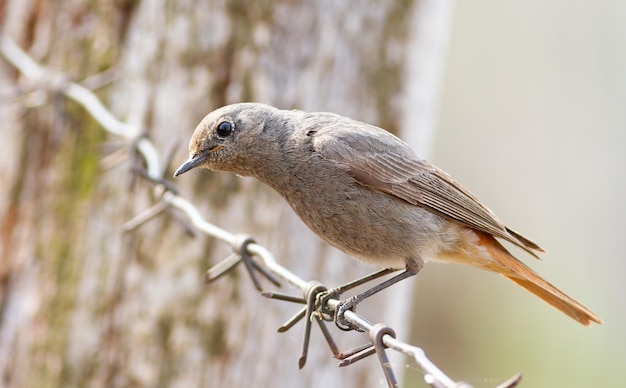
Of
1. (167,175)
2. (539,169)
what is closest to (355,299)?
(167,175)

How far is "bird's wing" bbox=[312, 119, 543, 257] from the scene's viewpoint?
3281mm

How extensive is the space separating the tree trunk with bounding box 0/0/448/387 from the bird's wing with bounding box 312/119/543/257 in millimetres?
978

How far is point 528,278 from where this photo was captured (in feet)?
11.5

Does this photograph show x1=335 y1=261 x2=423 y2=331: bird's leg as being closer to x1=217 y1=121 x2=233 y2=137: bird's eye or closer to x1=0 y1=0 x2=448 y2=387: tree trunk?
x1=217 y1=121 x2=233 y2=137: bird's eye

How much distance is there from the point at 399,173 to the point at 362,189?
197mm

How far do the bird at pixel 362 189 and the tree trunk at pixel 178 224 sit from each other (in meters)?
0.82

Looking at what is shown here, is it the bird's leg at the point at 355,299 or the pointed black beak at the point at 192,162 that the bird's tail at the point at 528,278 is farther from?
the pointed black beak at the point at 192,162

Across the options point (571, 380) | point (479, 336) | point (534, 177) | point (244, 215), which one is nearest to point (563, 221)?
point (534, 177)

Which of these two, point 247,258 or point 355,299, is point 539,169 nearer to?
point 355,299

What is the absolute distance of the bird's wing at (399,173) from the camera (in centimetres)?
328

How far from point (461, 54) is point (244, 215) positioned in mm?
11880

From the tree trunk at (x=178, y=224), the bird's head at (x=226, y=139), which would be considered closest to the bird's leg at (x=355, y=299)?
the bird's head at (x=226, y=139)

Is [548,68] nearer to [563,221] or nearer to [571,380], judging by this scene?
[563,221]

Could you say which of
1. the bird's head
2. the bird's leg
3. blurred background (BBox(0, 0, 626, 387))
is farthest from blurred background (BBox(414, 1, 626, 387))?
the bird's head
